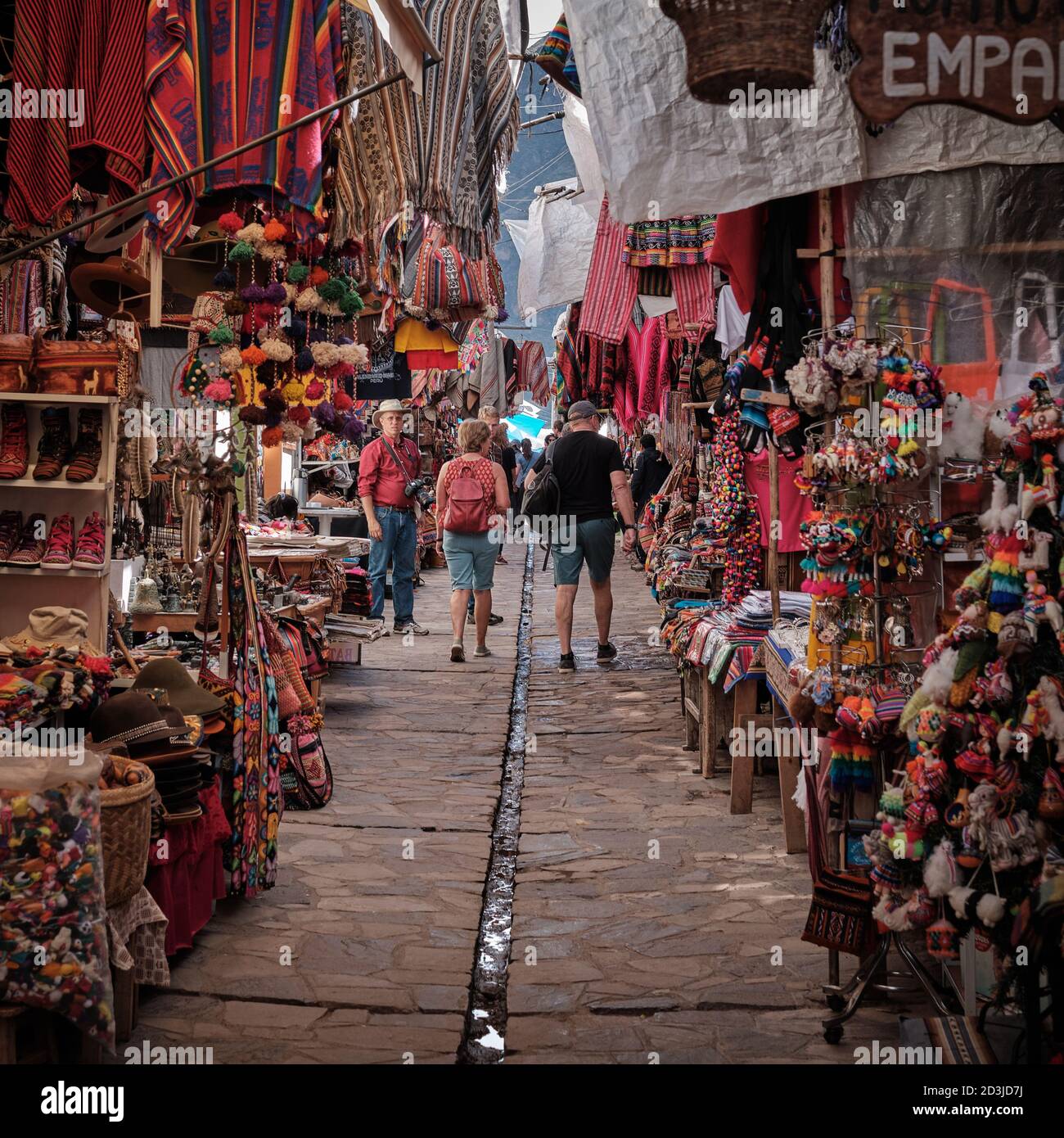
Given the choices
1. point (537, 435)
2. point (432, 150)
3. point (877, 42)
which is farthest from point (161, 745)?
point (537, 435)

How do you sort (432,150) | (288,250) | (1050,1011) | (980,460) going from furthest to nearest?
(432,150), (288,250), (980,460), (1050,1011)

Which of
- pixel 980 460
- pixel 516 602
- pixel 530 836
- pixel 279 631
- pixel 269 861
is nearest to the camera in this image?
pixel 980 460

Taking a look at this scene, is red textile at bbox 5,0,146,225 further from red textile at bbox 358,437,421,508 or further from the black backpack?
red textile at bbox 358,437,421,508

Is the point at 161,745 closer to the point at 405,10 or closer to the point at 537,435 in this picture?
the point at 405,10

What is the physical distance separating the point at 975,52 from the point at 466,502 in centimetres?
741

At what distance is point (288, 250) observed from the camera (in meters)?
5.91

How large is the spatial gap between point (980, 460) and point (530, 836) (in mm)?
2954

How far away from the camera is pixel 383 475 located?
12227 mm

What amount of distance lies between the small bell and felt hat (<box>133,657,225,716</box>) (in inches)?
126

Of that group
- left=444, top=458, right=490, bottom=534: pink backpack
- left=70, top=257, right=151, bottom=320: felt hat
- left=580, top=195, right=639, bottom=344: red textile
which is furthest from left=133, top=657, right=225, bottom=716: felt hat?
left=444, top=458, right=490, bottom=534: pink backpack

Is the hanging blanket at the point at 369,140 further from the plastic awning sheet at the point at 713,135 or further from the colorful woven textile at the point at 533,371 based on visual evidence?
the colorful woven textile at the point at 533,371

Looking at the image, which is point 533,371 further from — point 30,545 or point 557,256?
point 30,545

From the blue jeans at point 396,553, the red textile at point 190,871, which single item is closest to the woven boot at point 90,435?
the red textile at point 190,871

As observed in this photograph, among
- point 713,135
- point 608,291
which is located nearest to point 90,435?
point 713,135
